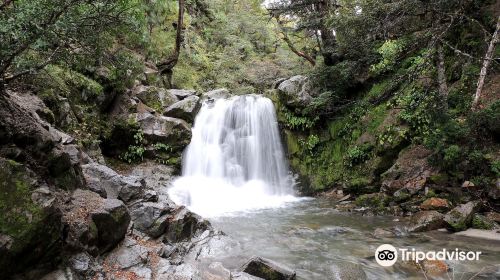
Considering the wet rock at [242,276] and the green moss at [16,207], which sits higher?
the green moss at [16,207]

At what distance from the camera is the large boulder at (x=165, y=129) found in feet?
42.2

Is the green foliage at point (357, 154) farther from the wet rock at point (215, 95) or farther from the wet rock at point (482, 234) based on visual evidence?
the wet rock at point (215, 95)

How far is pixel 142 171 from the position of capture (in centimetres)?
1213

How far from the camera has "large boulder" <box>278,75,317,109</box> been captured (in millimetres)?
14359

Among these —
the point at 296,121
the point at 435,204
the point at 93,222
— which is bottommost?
the point at 435,204

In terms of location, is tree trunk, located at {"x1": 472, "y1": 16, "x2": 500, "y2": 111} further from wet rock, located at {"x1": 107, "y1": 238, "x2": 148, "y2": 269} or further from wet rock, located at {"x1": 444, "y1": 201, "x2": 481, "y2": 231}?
wet rock, located at {"x1": 107, "y1": 238, "x2": 148, "y2": 269}

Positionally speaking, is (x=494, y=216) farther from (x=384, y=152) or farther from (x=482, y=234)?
(x=384, y=152)

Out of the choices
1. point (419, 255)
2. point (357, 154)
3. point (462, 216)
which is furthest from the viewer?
point (357, 154)

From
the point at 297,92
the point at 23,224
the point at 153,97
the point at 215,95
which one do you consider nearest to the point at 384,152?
the point at 297,92

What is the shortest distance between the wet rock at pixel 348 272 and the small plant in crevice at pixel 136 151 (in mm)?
8453

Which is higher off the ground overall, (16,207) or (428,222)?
(16,207)

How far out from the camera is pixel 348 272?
6020 mm

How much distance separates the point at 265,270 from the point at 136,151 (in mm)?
8459

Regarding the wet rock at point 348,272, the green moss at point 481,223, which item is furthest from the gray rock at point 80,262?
the green moss at point 481,223
